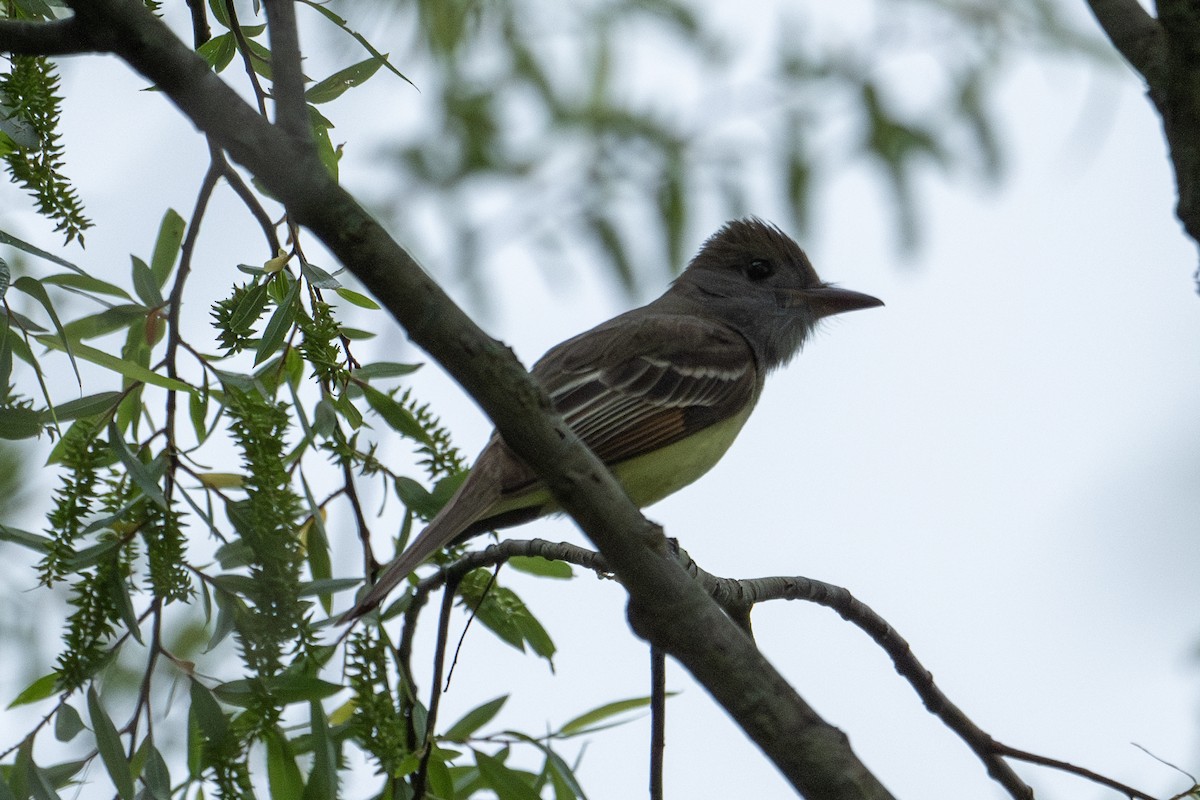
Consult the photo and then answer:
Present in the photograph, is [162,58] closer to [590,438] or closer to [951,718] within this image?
[951,718]

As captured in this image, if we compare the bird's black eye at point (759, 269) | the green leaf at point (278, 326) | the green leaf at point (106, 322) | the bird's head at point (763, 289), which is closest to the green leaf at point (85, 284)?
the green leaf at point (106, 322)

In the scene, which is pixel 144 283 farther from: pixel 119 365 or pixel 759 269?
pixel 759 269

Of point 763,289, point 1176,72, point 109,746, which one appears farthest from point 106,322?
point 763,289

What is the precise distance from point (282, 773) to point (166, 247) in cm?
111

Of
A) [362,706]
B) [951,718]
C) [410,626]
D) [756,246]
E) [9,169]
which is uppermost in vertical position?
[756,246]

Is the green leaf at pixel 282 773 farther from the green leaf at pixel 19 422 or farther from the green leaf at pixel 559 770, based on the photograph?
the green leaf at pixel 19 422

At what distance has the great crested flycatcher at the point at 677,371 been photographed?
356cm

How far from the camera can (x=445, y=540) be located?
283 cm

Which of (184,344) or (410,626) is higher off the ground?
(184,344)

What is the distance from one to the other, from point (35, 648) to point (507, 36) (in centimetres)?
225

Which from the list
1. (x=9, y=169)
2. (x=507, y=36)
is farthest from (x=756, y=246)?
(x=9, y=169)

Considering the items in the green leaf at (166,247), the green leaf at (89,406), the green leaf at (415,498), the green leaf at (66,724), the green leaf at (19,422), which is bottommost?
the green leaf at (66,724)

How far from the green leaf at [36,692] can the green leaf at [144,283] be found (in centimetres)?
73

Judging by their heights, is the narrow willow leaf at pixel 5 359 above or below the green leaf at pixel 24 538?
above
